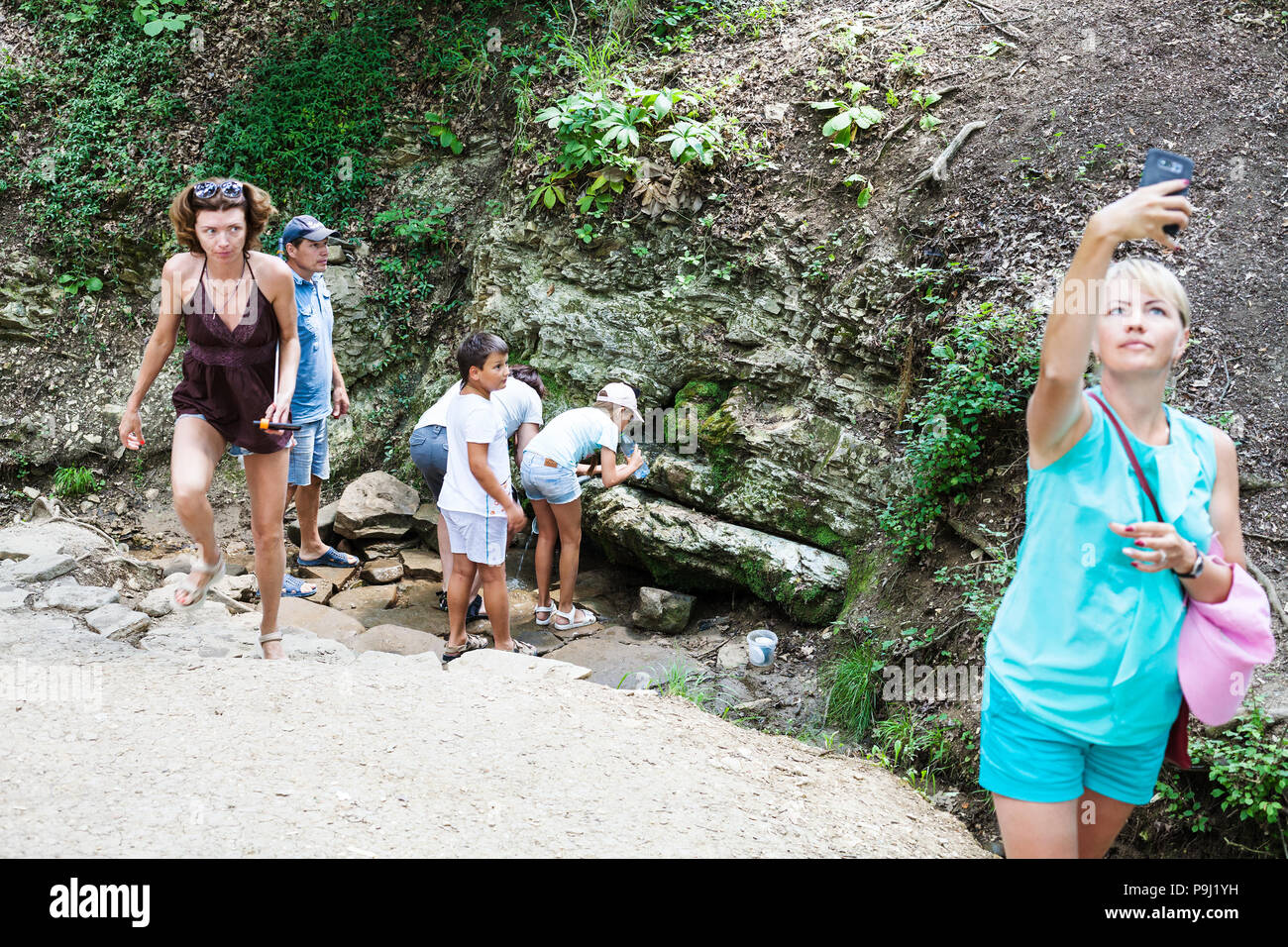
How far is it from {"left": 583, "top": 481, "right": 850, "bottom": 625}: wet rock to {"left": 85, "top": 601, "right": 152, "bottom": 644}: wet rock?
308 cm

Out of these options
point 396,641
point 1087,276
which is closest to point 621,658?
point 396,641

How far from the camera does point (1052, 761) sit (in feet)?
6.92

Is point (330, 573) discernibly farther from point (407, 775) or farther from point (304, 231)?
point (407, 775)

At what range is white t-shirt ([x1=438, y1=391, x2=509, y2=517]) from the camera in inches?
196

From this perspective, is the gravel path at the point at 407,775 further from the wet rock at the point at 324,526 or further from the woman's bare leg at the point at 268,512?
the wet rock at the point at 324,526

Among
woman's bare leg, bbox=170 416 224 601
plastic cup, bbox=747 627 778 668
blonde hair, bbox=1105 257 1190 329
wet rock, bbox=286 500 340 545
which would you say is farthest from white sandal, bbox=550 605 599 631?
blonde hair, bbox=1105 257 1190 329

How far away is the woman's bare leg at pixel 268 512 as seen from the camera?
163 inches

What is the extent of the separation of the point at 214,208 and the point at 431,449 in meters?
2.29

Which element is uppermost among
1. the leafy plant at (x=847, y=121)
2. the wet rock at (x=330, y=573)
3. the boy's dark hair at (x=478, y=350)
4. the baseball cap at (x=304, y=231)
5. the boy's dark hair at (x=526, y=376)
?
the leafy plant at (x=847, y=121)

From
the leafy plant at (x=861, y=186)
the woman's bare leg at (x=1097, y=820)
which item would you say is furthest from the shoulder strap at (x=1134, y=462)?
the leafy plant at (x=861, y=186)

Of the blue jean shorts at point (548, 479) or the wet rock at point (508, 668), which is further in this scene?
the blue jean shorts at point (548, 479)

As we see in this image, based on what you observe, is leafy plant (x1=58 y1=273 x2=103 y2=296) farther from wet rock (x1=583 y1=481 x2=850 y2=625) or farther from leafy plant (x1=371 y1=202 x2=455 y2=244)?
wet rock (x1=583 y1=481 x2=850 y2=625)

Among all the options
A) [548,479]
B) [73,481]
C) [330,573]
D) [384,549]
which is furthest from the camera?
[73,481]

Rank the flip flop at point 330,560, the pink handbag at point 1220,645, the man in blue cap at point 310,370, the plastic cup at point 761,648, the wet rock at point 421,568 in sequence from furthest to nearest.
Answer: the wet rock at point 421,568
the flip flop at point 330,560
the plastic cup at point 761,648
the man in blue cap at point 310,370
the pink handbag at point 1220,645
